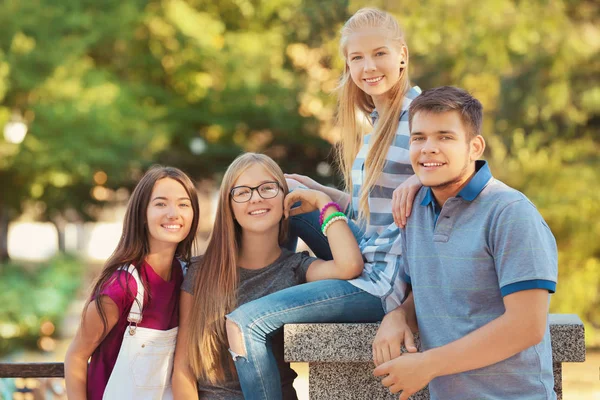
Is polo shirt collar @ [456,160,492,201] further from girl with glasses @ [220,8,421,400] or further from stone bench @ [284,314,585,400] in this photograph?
stone bench @ [284,314,585,400]

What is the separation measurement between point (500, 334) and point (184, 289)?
4.19 feet

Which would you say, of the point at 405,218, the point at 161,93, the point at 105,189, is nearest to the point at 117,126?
the point at 161,93

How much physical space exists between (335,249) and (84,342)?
968 mm

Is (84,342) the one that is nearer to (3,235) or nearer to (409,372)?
(409,372)

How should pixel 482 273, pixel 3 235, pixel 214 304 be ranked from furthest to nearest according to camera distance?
pixel 3 235 → pixel 214 304 → pixel 482 273

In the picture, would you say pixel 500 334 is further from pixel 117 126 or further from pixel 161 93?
pixel 161 93

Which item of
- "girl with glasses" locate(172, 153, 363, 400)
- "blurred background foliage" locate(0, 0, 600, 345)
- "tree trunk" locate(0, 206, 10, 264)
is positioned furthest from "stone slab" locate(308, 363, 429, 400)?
"tree trunk" locate(0, 206, 10, 264)

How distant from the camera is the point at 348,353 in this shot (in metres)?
2.62

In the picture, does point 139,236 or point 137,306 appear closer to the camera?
point 137,306

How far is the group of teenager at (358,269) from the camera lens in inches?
85.5

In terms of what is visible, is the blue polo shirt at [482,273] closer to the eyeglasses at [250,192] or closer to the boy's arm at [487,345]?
the boy's arm at [487,345]

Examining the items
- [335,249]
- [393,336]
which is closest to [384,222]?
[335,249]

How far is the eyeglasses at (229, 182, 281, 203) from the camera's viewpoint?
3.00 metres

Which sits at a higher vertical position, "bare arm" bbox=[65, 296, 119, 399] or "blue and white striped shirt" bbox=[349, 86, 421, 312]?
"blue and white striped shirt" bbox=[349, 86, 421, 312]
